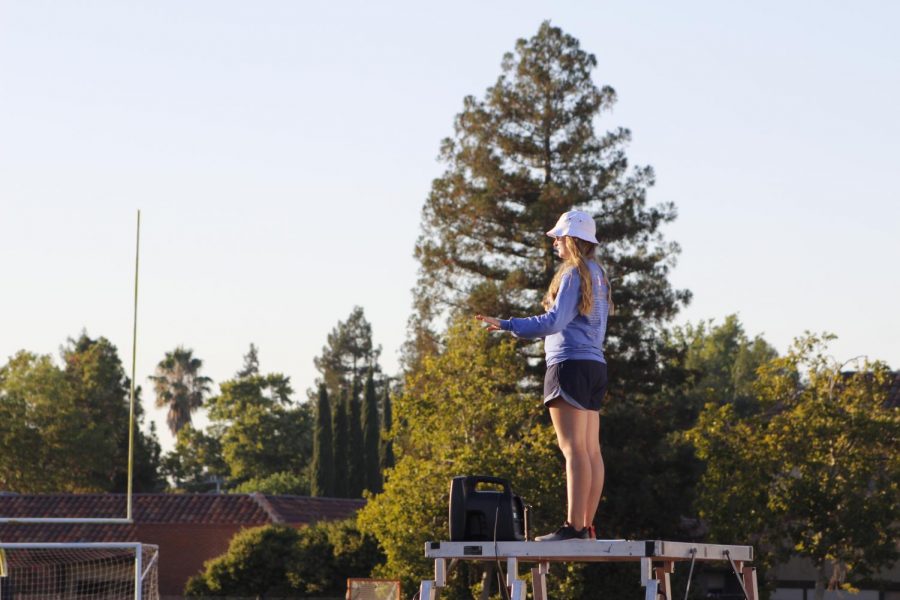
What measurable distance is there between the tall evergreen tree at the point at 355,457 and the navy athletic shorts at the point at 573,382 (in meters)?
62.1

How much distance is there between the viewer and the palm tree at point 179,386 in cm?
10569

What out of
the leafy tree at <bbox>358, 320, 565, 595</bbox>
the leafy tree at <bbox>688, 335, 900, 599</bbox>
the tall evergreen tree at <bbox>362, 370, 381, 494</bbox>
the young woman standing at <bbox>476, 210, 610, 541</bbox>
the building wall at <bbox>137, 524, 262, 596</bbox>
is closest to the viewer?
the young woman standing at <bbox>476, 210, 610, 541</bbox>

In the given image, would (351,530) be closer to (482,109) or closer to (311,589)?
(311,589)

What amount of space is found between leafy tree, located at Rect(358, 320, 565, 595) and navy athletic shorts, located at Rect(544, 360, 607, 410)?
26.5 m

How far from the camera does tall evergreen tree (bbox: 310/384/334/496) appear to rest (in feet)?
229

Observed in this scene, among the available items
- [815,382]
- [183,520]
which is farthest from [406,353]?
[815,382]

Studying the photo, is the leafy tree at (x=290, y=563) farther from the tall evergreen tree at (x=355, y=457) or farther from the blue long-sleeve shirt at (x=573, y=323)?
the blue long-sleeve shirt at (x=573, y=323)

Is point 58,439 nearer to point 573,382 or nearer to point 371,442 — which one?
point 371,442

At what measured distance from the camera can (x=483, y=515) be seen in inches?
361

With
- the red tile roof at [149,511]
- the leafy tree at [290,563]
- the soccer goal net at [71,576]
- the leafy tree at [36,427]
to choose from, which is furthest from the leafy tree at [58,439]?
the leafy tree at [290,563]

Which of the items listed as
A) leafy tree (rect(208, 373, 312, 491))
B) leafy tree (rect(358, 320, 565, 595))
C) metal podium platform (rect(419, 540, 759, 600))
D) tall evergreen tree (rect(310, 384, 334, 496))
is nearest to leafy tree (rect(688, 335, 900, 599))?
leafy tree (rect(358, 320, 565, 595))

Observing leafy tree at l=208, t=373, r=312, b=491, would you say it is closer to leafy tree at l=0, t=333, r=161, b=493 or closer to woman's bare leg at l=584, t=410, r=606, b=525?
leafy tree at l=0, t=333, r=161, b=493

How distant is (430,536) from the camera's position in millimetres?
36156

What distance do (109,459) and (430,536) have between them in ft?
150
